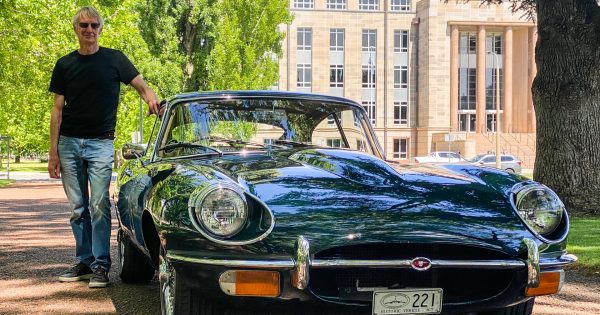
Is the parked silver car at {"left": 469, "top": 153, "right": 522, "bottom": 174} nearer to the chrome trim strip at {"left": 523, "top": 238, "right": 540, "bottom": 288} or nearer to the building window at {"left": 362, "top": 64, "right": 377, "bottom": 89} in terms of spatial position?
the building window at {"left": 362, "top": 64, "right": 377, "bottom": 89}

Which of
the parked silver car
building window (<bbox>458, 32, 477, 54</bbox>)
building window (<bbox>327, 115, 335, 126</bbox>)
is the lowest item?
Result: the parked silver car

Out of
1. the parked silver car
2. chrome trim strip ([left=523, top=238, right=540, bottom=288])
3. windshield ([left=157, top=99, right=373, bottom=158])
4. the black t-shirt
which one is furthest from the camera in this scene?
the parked silver car

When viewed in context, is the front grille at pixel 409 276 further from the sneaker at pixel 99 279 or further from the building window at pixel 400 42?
the building window at pixel 400 42

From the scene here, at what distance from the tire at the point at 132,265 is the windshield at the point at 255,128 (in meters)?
0.97

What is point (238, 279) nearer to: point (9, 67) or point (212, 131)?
point (212, 131)

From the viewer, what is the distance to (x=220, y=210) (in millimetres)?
3008

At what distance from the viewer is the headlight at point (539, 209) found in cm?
336

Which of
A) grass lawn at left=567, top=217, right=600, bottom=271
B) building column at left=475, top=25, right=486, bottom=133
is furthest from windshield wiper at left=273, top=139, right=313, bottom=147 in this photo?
building column at left=475, top=25, right=486, bottom=133

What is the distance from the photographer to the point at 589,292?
547 cm

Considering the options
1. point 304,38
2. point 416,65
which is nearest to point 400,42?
point 416,65

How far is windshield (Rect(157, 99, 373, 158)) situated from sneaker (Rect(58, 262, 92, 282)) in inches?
59.6

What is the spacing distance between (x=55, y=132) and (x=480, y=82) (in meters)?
56.8

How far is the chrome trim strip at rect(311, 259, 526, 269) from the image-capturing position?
113 inches

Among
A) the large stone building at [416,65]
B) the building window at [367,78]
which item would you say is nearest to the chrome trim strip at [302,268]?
the large stone building at [416,65]
